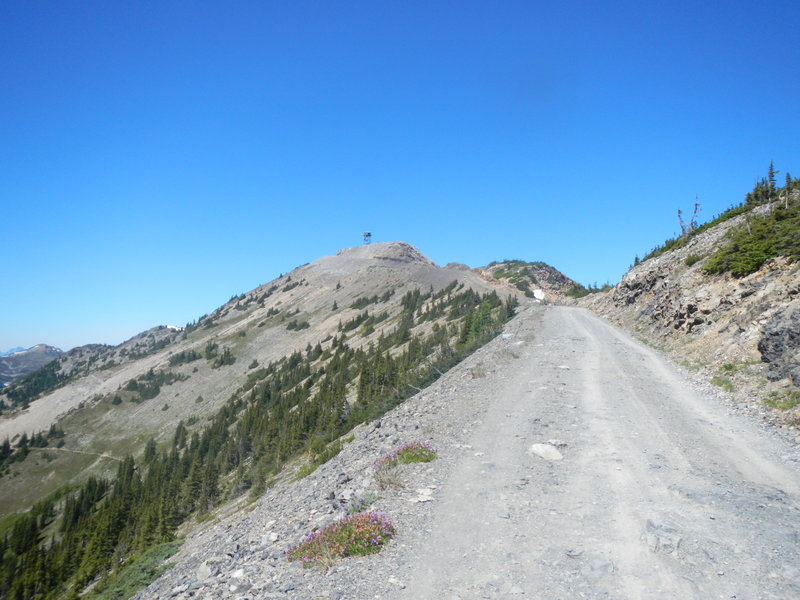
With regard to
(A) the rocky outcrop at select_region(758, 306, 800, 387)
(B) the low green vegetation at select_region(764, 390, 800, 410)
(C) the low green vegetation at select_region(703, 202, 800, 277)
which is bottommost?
(B) the low green vegetation at select_region(764, 390, 800, 410)

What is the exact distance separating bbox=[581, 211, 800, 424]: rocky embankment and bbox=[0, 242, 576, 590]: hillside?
14.6 m

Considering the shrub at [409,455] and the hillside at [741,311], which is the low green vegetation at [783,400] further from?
the shrub at [409,455]

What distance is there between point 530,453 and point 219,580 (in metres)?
8.61

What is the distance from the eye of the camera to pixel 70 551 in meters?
73.1

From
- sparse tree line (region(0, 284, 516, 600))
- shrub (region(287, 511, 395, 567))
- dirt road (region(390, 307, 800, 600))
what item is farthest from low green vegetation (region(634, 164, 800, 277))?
shrub (region(287, 511, 395, 567))

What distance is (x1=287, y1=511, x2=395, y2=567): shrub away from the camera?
8.42 meters

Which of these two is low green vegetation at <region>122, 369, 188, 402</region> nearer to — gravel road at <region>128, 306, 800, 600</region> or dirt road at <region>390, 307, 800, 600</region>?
gravel road at <region>128, 306, 800, 600</region>

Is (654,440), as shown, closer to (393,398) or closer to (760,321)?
(760,321)

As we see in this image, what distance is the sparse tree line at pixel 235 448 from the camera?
162 ft

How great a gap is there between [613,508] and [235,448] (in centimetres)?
7684

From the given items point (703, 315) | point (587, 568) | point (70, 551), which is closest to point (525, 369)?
point (703, 315)

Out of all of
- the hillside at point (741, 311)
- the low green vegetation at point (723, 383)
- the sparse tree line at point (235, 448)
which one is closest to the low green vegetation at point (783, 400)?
the hillside at point (741, 311)

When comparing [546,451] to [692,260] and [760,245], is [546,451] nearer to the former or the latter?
[760,245]

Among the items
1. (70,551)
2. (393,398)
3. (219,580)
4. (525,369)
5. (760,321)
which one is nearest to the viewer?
(219,580)
